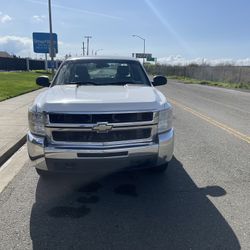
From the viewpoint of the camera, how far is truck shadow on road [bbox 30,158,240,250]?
137 inches

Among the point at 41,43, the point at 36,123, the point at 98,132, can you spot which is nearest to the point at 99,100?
the point at 98,132

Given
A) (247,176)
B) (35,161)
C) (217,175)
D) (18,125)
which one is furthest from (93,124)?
(18,125)

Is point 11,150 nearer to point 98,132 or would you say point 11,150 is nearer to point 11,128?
point 11,128

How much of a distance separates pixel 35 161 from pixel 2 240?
1.18m

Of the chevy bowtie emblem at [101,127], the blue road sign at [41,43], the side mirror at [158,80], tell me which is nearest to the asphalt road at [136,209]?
the chevy bowtie emblem at [101,127]

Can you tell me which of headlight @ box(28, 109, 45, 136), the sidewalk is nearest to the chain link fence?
the sidewalk

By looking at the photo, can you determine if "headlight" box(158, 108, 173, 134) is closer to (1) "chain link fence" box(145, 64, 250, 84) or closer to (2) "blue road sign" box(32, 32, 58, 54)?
(1) "chain link fence" box(145, 64, 250, 84)

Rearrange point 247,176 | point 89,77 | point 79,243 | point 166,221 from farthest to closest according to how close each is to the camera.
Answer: point 89,77 < point 247,176 < point 166,221 < point 79,243

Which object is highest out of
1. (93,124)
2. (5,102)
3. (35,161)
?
(93,124)

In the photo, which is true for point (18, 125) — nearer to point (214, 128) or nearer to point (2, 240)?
point (214, 128)

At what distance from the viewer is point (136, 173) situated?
18.3 ft

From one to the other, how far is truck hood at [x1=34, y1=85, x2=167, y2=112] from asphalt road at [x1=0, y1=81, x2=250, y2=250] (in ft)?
4.02

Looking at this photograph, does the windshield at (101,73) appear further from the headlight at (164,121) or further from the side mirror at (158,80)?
the headlight at (164,121)

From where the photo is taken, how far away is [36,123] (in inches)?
171
